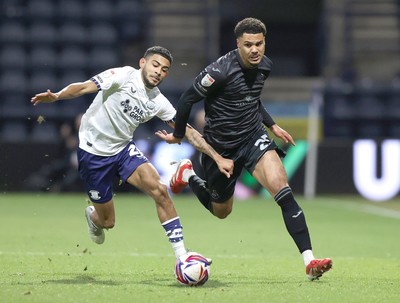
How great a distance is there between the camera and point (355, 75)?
22.3 m

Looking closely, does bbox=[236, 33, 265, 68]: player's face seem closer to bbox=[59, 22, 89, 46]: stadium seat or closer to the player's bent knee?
the player's bent knee

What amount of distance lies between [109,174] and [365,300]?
2.79m

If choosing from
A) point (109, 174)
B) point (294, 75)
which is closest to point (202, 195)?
point (109, 174)

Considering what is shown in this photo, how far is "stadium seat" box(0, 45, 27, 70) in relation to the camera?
21578 millimetres

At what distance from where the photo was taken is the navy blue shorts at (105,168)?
8.77 metres

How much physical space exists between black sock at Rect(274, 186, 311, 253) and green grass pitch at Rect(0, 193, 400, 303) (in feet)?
1.13

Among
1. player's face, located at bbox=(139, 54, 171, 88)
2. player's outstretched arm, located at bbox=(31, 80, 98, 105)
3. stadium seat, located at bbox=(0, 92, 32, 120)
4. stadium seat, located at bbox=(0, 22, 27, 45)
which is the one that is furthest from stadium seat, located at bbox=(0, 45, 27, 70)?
player's outstretched arm, located at bbox=(31, 80, 98, 105)

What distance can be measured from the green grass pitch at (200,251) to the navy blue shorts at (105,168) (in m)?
0.71

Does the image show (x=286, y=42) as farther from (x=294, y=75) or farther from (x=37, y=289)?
(x=37, y=289)

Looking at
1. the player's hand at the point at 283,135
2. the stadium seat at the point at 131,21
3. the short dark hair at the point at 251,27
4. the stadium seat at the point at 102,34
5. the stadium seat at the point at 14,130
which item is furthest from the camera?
the stadium seat at the point at 131,21

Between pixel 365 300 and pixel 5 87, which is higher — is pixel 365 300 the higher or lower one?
the higher one

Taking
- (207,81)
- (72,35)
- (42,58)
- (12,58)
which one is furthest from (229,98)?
(72,35)

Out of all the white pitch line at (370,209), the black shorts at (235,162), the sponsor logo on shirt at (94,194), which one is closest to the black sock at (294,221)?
the black shorts at (235,162)

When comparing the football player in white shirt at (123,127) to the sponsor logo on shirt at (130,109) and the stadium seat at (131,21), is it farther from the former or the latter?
the stadium seat at (131,21)
